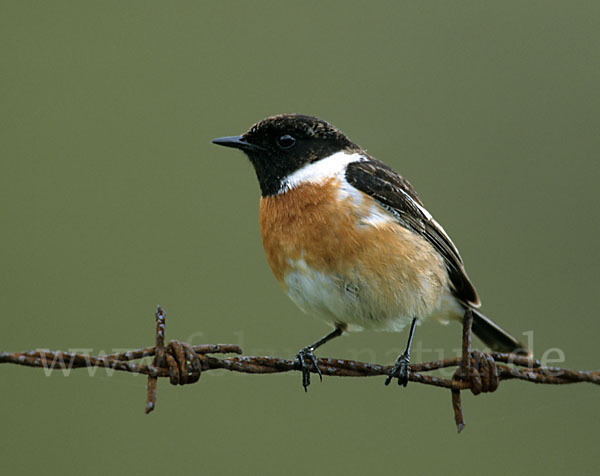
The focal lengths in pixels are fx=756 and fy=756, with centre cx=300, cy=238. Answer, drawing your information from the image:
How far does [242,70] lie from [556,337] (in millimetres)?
4421

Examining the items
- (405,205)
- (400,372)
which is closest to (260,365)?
(400,372)

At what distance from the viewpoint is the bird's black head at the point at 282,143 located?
4527 millimetres

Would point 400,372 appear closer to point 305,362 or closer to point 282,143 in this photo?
point 305,362

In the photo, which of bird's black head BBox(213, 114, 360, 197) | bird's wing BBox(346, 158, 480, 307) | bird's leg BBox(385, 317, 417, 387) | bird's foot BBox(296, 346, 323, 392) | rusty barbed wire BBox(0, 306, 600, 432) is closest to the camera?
rusty barbed wire BBox(0, 306, 600, 432)

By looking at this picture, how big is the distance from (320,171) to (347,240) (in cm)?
61

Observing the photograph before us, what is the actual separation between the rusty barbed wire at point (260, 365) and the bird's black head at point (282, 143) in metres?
1.40

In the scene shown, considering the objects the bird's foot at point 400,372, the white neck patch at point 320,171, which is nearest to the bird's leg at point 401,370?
the bird's foot at point 400,372

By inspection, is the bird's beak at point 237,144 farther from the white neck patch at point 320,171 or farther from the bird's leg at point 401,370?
the bird's leg at point 401,370

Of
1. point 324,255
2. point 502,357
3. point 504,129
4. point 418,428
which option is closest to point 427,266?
point 324,255

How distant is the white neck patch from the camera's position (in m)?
4.35

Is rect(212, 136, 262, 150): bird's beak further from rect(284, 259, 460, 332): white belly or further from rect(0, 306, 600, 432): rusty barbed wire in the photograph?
rect(0, 306, 600, 432): rusty barbed wire

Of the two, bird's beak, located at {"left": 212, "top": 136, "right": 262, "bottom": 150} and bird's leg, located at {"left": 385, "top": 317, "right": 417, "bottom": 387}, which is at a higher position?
bird's beak, located at {"left": 212, "top": 136, "right": 262, "bottom": 150}

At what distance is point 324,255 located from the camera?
13.1 feet

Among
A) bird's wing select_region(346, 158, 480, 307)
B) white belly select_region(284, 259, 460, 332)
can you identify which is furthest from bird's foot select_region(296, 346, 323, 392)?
bird's wing select_region(346, 158, 480, 307)
